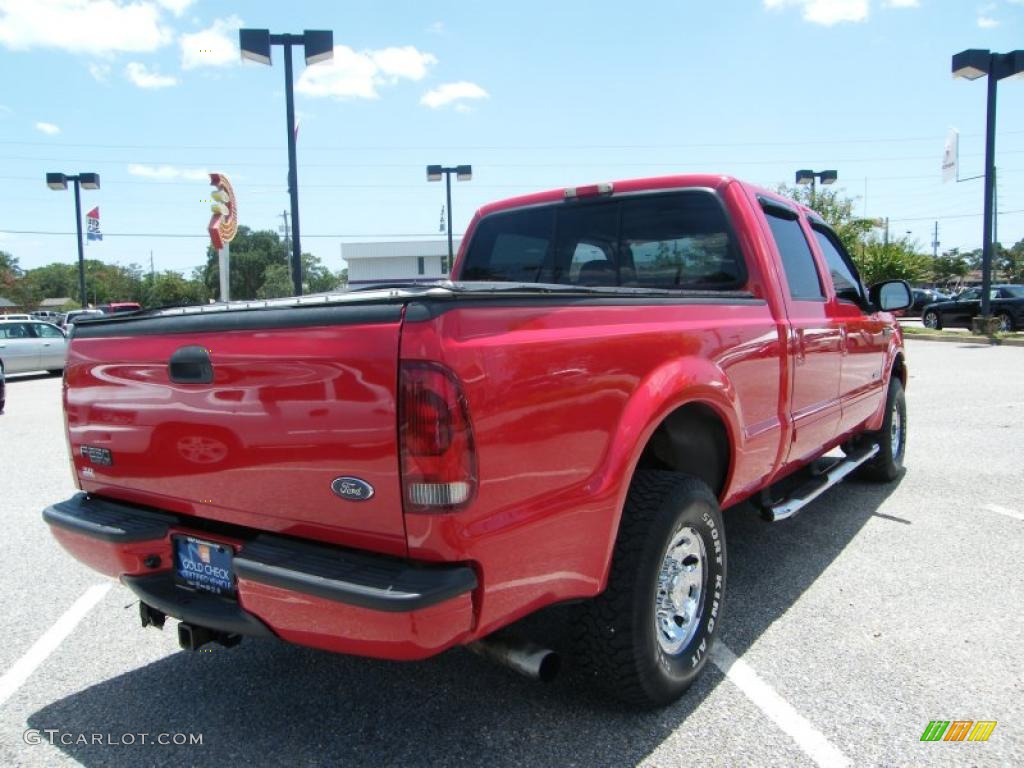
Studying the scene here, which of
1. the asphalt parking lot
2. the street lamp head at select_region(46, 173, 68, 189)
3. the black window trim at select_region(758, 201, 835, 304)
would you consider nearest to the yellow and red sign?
the asphalt parking lot

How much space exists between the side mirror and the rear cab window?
6.63 ft

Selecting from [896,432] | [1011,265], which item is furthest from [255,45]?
[1011,265]

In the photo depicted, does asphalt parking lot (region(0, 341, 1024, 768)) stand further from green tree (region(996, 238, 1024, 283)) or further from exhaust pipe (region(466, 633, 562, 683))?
green tree (region(996, 238, 1024, 283))

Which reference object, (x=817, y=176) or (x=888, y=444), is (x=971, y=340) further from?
(x=888, y=444)

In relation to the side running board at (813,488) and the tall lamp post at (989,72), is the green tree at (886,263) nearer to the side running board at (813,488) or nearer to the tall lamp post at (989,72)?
the tall lamp post at (989,72)

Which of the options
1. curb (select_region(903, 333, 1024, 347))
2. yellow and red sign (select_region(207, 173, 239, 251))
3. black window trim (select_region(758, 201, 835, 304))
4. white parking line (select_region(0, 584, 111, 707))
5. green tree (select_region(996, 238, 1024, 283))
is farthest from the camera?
green tree (select_region(996, 238, 1024, 283))

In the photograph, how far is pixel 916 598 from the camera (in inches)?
143

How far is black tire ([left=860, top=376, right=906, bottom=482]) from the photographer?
561 cm

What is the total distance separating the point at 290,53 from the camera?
12.9 m

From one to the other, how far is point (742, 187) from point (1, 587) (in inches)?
170

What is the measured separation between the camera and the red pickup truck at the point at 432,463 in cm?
190

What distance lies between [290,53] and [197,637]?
12.6 metres

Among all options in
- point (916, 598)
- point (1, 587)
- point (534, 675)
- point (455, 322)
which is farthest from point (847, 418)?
point (1, 587)

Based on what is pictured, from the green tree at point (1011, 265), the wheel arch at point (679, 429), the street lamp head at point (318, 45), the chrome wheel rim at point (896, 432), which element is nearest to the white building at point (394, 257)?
the street lamp head at point (318, 45)
